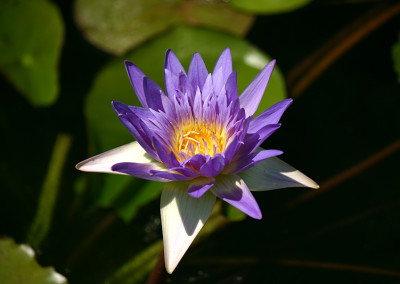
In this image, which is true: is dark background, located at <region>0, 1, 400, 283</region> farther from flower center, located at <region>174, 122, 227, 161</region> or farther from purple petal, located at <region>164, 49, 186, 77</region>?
purple petal, located at <region>164, 49, 186, 77</region>

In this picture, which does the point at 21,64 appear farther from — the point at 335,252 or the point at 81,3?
the point at 335,252

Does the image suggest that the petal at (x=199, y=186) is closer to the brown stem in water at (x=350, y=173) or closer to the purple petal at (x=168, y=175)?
the purple petal at (x=168, y=175)

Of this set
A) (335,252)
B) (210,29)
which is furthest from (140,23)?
(335,252)

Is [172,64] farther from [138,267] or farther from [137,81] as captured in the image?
[138,267]

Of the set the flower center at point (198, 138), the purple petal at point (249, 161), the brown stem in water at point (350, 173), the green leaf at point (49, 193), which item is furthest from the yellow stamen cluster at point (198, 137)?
the green leaf at point (49, 193)

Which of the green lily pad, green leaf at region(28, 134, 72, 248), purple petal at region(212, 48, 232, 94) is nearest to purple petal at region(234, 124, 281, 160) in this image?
purple petal at region(212, 48, 232, 94)

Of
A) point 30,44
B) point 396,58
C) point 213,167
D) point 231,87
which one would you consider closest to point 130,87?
point 30,44
